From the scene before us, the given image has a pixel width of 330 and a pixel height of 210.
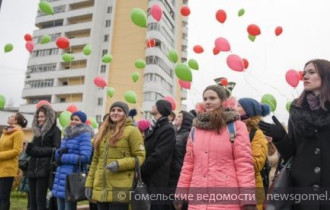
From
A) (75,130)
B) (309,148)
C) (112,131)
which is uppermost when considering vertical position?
(75,130)

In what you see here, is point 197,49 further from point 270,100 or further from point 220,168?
point 220,168

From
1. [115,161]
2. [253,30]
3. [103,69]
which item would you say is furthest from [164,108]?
[103,69]

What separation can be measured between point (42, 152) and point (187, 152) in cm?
256

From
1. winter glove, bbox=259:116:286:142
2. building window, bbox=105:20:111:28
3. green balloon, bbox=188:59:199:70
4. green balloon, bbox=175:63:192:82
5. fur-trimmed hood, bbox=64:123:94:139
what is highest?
building window, bbox=105:20:111:28

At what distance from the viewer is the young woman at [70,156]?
4270 mm

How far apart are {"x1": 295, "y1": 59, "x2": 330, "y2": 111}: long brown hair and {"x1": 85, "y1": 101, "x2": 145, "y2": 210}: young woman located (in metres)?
1.79

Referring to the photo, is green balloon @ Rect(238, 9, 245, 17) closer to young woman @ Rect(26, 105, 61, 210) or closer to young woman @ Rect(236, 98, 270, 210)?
young woman @ Rect(236, 98, 270, 210)

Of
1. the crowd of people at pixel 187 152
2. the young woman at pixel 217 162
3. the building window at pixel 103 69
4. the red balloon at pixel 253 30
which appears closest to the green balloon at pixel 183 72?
the red balloon at pixel 253 30

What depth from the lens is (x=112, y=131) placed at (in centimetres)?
364

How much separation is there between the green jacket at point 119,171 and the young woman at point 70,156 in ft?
2.42

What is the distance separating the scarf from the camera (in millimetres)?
2261

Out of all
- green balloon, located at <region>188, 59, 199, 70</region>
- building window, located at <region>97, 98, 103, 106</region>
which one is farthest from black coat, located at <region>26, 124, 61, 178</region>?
building window, located at <region>97, 98, 103, 106</region>

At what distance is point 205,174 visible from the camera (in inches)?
106

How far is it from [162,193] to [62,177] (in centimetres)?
141
